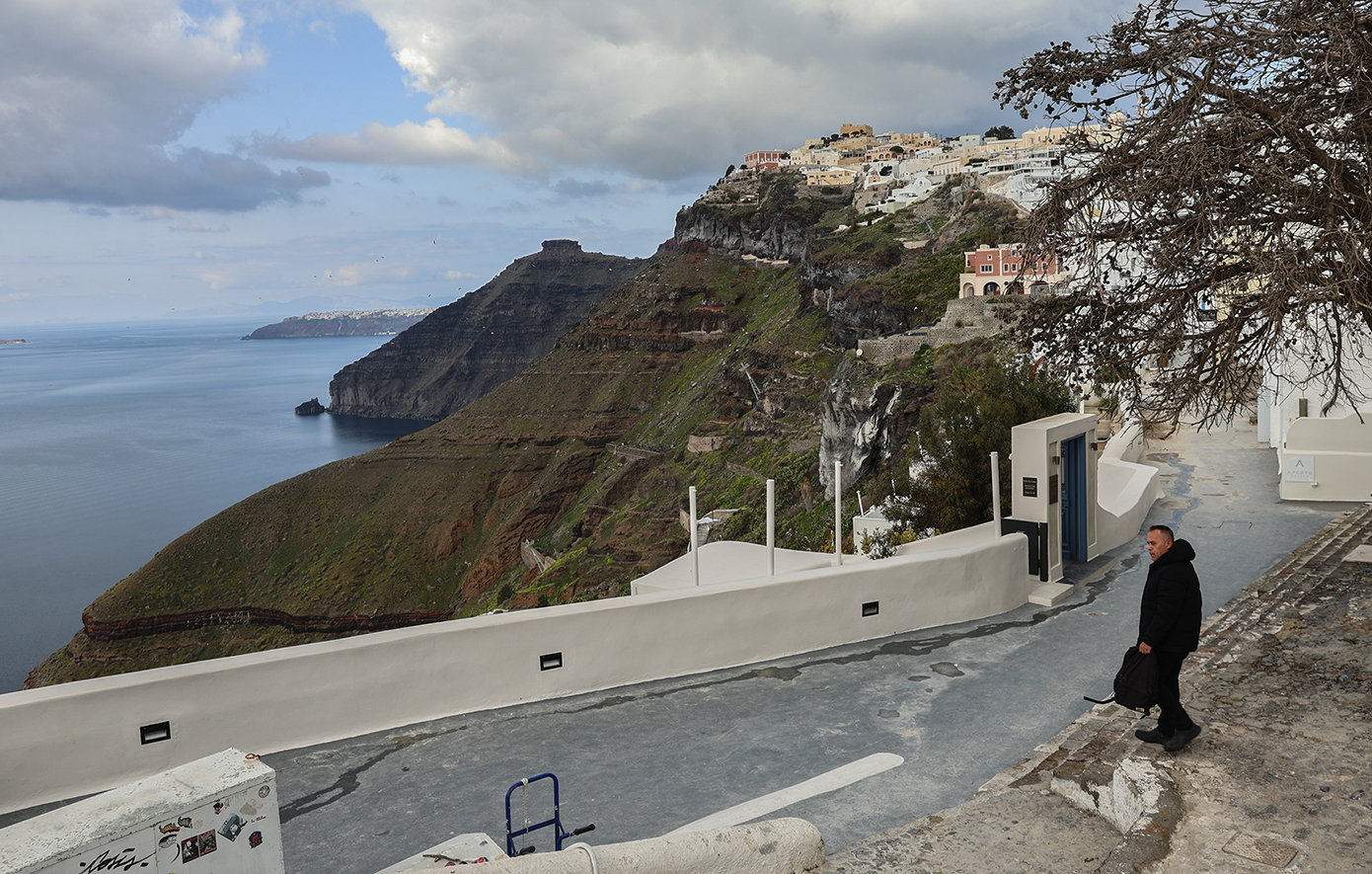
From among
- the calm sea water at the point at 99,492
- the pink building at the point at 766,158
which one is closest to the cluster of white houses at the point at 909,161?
the pink building at the point at 766,158

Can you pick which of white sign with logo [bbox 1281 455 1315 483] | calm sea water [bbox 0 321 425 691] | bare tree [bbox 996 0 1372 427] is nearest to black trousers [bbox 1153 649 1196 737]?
bare tree [bbox 996 0 1372 427]

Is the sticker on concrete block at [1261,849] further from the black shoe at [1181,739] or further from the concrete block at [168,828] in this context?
the concrete block at [168,828]

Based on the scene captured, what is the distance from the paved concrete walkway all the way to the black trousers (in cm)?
14

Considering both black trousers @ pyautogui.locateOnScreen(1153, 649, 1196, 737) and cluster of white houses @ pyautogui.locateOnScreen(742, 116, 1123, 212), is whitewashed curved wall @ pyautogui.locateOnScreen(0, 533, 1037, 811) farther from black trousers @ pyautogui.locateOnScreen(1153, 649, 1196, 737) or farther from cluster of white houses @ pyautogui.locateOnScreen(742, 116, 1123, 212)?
cluster of white houses @ pyautogui.locateOnScreen(742, 116, 1123, 212)

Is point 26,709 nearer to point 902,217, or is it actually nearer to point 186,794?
point 186,794

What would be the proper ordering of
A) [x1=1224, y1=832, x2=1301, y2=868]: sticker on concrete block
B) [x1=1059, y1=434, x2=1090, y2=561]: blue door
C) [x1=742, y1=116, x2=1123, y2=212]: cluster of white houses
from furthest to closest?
[x1=742, y1=116, x2=1123, y2=212]: cluster of white houses → [x1=1059, y1=434, x2=1090, y2=561]: blue door → [x1=1224, y1=832, x2=1301, y2=868]: sticker on concrete block

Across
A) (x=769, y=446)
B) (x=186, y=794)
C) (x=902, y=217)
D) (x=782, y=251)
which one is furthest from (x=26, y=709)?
(x=782, y=251)

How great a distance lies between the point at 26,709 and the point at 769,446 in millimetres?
67325

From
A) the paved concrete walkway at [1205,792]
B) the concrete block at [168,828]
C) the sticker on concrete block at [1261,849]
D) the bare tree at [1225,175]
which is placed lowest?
the paved concrete walkway at [1205,792]

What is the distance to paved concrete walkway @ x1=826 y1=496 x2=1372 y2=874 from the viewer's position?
3.91 metres

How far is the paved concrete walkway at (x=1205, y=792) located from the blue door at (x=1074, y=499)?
3.89 meters

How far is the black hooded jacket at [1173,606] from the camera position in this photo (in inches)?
192

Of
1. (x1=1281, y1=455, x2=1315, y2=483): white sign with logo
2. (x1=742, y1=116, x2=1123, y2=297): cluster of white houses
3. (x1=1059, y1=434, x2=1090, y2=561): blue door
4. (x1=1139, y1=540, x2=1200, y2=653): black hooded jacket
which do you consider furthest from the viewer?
(x1=742, y1=116, x2=1123, y2=297): cluster of white houses

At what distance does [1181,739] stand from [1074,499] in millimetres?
6051
